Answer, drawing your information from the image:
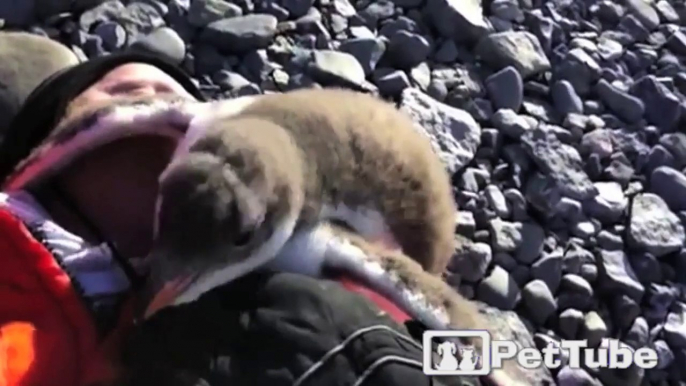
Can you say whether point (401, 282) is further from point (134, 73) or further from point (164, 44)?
point (164, 44)

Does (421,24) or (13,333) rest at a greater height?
(13,333)

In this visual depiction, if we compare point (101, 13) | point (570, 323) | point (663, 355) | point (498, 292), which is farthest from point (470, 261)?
point (101, 13)

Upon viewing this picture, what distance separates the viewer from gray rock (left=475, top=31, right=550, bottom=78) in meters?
1.76

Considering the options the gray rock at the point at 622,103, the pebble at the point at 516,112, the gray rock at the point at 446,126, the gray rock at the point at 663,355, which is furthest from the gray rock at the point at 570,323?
the gray rock at the point at 622,103

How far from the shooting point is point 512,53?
5.81ft

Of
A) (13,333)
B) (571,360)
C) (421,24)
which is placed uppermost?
(13,333)

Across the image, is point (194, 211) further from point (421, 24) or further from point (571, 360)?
point (421, 24)

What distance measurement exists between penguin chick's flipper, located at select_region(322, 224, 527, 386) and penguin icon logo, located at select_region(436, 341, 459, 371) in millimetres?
28

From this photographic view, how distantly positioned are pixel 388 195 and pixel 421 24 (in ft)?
2.66

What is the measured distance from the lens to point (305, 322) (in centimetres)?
83

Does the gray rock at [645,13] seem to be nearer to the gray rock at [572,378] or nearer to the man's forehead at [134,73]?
the gray rock at [572,378]

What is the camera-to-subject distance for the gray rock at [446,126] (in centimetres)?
162

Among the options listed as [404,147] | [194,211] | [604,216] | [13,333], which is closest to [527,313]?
[604,216]

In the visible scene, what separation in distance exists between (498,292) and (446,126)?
26 centimetres
